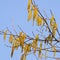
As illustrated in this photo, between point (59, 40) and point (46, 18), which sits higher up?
point (46, 18)

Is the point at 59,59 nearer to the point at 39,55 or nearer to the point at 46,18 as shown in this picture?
the point at 39,55

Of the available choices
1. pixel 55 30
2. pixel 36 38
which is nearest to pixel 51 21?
pixel 55 30

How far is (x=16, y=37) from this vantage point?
217 cm

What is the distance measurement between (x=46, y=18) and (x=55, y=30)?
8.4 inches

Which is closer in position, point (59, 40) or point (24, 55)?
point (24, 55)

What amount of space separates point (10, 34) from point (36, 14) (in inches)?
16.7

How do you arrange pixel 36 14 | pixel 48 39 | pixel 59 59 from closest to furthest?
pixel 36 14 < pixel 48 39 < pixel 59 59

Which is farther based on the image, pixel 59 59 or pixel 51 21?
pixel 59 59

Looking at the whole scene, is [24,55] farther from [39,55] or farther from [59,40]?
[59,40]

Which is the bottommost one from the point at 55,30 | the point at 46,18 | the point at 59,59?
the point at 59,59

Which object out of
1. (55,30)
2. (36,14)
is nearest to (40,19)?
(36,14)

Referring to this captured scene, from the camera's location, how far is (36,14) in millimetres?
1982

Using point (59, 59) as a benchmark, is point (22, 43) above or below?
above

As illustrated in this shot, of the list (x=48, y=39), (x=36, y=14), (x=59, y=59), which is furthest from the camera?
(x=59, y=59)
